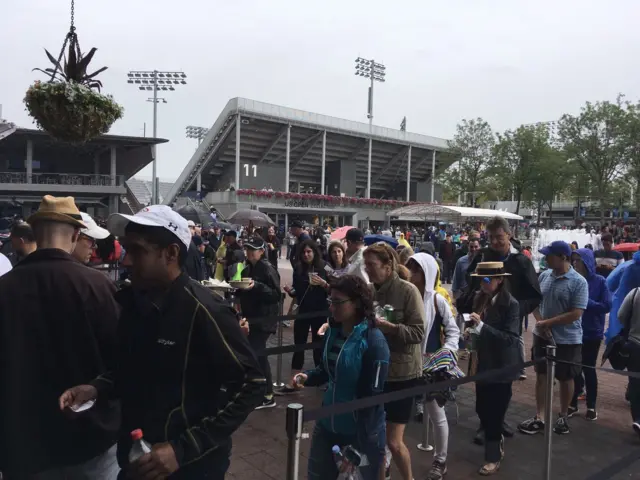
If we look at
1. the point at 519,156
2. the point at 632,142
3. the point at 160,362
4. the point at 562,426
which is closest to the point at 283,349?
the point at 160,362

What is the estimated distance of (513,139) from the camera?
133ft

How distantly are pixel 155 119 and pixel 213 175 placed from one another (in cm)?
688

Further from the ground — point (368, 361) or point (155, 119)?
point (155, 119)

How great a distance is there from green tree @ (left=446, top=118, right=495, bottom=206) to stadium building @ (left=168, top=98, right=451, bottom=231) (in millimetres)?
6391

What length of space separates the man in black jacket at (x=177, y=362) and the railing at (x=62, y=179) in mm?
34104

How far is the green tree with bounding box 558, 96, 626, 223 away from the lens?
33281 mm

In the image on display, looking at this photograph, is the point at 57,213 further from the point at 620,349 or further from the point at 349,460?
the point at 620,349

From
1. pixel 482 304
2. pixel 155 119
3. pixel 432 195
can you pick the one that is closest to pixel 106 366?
pixel 482 304

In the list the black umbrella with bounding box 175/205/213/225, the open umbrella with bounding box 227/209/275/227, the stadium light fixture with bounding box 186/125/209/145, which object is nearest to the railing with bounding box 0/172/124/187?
the open umbrella with bounding box 227/209/275/227

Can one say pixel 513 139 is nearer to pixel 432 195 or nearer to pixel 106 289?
pixel 432 195

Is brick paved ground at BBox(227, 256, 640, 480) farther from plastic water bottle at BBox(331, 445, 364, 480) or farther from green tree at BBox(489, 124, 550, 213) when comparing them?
green tree at BBox(489, 124, 550, 213)

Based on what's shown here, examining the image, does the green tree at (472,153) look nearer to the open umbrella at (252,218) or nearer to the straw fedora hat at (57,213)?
the open umbrella at (252,218)

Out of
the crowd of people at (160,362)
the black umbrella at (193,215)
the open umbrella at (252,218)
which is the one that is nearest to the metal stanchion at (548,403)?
the crowd of people at (160,362)

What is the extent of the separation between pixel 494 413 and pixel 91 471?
10.1 ft
